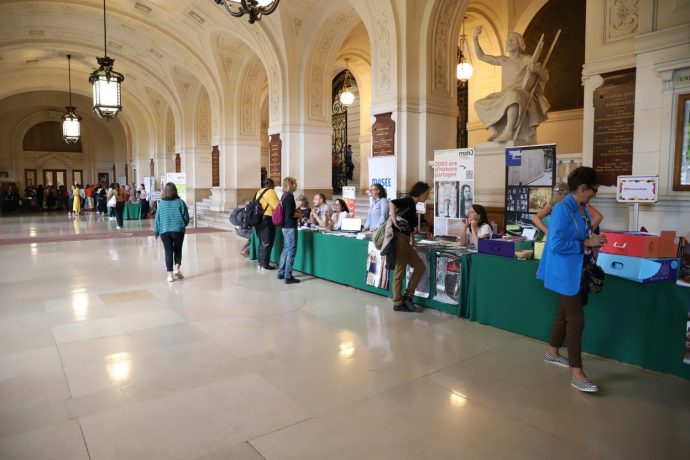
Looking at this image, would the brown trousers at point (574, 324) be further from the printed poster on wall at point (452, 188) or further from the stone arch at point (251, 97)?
the stone arch at point (251, 97)

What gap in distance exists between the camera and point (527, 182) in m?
5.39

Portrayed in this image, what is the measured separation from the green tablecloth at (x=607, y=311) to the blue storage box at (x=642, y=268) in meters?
0.08

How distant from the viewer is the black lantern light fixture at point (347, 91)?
42.2 ft

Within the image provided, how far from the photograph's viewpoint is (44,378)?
3.17m

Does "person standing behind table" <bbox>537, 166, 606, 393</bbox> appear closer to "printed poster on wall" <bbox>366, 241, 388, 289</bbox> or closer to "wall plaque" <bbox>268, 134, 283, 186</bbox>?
"printed poster on wall" <bbox>366, 241, 388, 289</bbox>

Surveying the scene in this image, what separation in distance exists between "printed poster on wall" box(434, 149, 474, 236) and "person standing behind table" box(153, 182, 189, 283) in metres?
3.35

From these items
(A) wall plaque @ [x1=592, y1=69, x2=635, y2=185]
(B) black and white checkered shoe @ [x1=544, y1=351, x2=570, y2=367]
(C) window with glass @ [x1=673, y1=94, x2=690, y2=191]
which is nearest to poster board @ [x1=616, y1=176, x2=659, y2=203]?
(C) window with glass @ [x1=673, y1=94, x2=690, y2=191]

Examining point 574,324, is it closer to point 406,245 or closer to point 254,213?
point 406,245

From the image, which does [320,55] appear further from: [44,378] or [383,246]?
[44,378]

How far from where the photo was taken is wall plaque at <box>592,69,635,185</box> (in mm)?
5383

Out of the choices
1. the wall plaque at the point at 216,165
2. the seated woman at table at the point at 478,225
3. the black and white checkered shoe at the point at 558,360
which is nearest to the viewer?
the black and white checkered shoe at the point at 558,360

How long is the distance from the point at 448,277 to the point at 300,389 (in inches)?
86.6

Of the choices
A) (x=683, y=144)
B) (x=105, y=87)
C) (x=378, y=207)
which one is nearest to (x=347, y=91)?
(x=105, y=87)

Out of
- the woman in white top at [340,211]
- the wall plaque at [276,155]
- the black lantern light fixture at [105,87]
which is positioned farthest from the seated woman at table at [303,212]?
the wall plaque at [276,155]
